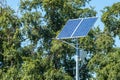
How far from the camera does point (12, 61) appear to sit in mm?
20656

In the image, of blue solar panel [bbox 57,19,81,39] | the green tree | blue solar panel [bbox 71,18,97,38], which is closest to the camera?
blue solar panel [bbox 71,18,97,38]

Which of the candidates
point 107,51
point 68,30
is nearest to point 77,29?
point 68,30

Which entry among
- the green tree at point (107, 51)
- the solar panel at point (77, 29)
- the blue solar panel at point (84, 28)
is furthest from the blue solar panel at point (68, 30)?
the green tree at point (107, 51)

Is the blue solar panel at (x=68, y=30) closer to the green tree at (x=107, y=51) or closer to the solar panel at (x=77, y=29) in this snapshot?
the solar panel at (x=77, y=29)

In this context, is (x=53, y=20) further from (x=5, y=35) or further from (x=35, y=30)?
(x=5, y=35)

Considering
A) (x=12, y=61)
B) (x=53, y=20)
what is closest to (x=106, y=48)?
(x=53, y=20)

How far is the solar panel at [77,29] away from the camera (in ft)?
35.4

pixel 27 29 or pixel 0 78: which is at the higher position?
pixel 27 29

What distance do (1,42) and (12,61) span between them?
1.16 metres

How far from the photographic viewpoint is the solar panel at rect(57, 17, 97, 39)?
35.4 feet

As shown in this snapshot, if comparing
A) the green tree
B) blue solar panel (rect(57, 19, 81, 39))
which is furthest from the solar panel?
the green tree

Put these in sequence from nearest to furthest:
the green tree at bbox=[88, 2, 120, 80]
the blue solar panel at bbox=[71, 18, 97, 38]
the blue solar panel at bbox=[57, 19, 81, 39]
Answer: the blue solar panel at bbox=[71, 18, 97, 38]
the blue solar panel at bbox=[57, 19, 81, 39]
the green tree at bbox=[88, 2, 120, 80]

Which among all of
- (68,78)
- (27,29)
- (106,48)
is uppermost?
(27,29)

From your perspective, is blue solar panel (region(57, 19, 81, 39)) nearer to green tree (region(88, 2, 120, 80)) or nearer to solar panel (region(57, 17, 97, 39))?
solar panel (region(57, 17, 97, 39))
